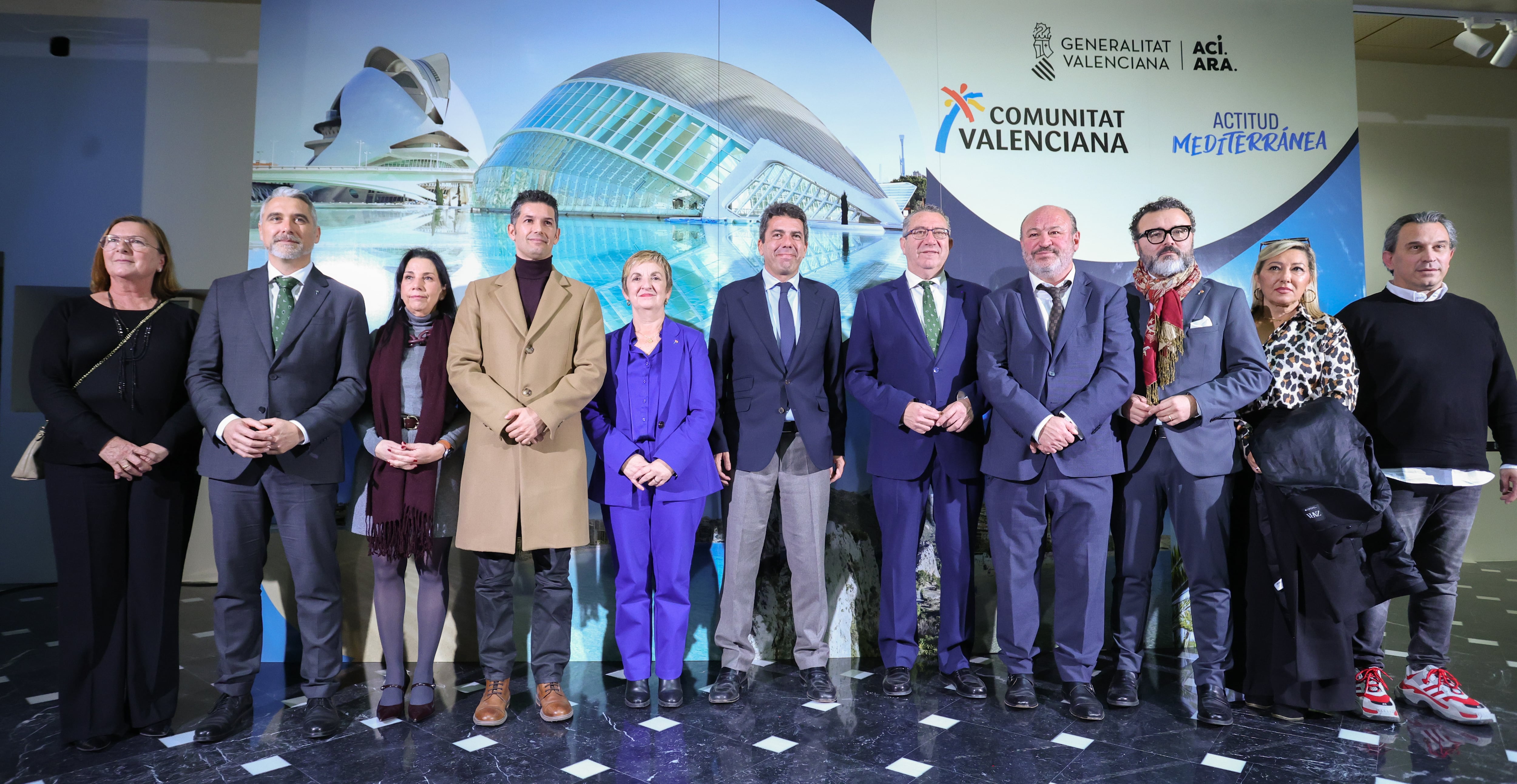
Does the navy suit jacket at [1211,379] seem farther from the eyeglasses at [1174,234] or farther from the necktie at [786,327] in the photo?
the necktie at [786,327]

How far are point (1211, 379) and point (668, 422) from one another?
208 cm

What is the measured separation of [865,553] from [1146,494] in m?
1.32

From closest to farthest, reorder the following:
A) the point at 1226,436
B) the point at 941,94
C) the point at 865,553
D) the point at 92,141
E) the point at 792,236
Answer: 1. the point at 1226,436
2. the point at 792,236
3. the point at 865,553
4. the point at 941,94
5. the point at 92,141

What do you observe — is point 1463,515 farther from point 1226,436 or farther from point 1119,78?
point 1119,78

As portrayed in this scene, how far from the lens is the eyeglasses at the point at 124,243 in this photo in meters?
2.88

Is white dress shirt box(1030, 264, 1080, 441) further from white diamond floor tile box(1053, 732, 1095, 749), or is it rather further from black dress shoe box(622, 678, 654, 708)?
black dress shoe box(622, 678, 654, 708)

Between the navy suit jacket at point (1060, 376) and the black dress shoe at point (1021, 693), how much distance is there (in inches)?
30.6

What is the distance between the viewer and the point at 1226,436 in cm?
304

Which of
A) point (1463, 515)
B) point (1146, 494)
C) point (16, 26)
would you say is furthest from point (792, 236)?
point (16, 26)

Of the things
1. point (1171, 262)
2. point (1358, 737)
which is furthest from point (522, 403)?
point (1358, 737)

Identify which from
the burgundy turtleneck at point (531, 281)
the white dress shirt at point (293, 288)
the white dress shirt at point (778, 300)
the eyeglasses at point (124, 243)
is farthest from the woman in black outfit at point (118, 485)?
the white dress shirt at point (778, 300)

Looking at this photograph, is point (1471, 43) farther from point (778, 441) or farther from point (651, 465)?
point (651, 465)

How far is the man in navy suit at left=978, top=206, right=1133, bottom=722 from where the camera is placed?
9.89ft

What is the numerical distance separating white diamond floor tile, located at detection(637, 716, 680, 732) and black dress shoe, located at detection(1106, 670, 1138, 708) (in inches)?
65.1
